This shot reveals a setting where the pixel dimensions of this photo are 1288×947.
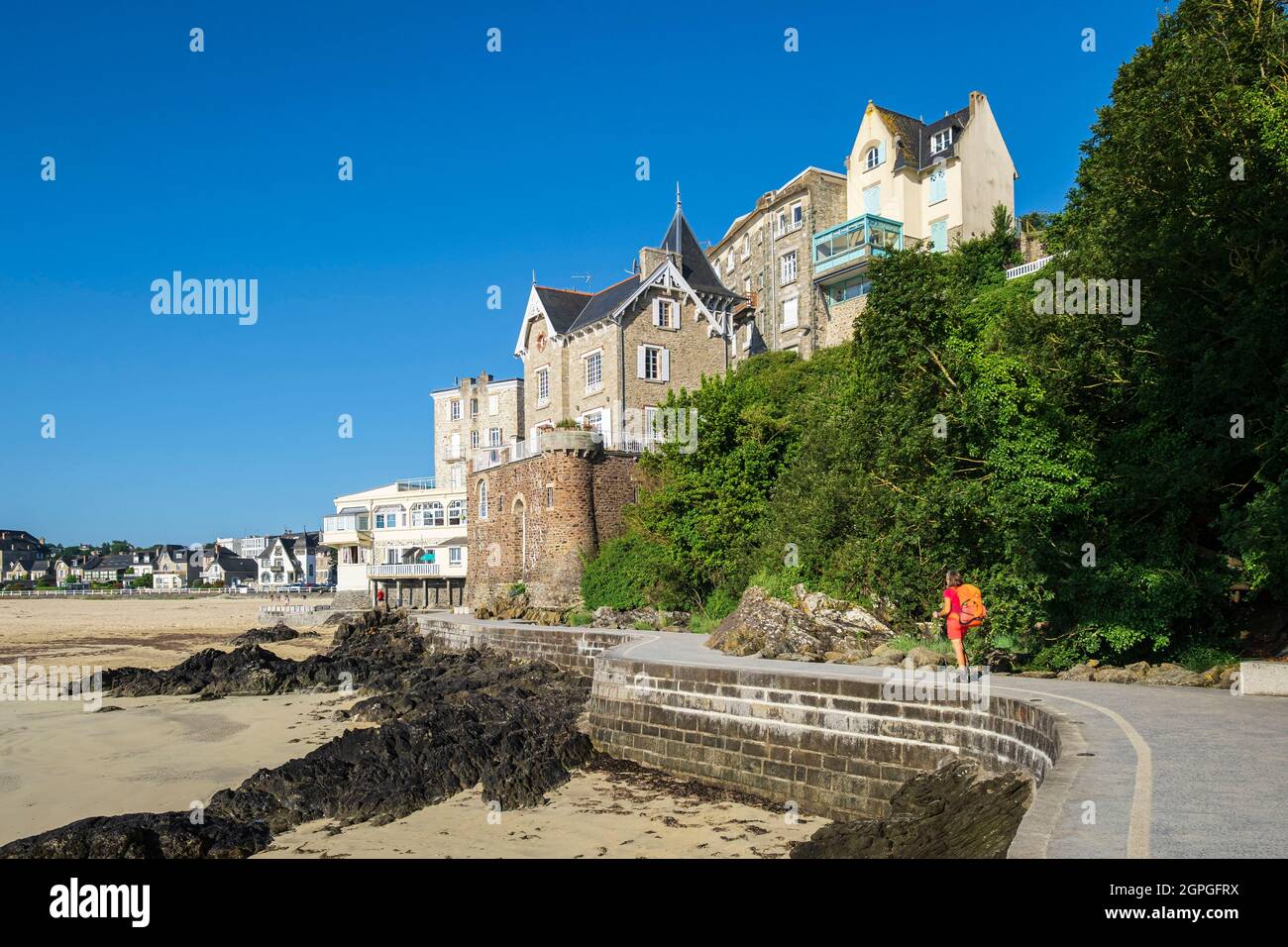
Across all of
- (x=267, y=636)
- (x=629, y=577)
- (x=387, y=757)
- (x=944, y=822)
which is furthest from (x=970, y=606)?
(x=267, y=636)

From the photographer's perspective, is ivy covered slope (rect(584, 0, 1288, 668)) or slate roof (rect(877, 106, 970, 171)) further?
slate roof (rect(877, 106, 970, 171))

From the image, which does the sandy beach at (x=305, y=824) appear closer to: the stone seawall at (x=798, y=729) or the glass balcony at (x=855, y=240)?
the stone seawall at (x=798, y=729)

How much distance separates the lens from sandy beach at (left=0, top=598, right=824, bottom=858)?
36.0ft

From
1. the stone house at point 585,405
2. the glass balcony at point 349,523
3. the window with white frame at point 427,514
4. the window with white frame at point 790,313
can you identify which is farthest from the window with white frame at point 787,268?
the glass balcony at point 349,523

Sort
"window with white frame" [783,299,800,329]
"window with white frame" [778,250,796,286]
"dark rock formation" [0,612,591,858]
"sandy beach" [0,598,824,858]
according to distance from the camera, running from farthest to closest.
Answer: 1. "window with white frame" [778,250,796,286]
2. "window with white frame" [783,299,800,329]
3. "sandy beach" [0,598,824,858]
4. "dark rock formation" [0,612,591,858]

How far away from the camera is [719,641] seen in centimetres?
1920

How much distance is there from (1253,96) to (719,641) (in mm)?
13306

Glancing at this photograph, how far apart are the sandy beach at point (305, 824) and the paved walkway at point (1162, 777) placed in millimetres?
4126

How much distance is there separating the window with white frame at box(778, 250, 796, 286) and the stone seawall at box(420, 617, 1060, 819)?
34.4 m

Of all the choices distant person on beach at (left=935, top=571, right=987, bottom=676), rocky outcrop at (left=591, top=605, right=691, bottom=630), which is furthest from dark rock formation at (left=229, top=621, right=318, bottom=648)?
distant person on beach at (left=935, top=571, right=987, bottom=676)

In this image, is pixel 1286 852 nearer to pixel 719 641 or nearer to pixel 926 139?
pixel 719 641

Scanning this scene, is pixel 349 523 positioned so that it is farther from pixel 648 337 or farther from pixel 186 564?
pixel 186 564

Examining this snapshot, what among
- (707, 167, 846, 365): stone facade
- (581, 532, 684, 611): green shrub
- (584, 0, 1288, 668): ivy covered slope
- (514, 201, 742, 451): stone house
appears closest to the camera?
(584, 0, 1288, 668): ivy covered slope

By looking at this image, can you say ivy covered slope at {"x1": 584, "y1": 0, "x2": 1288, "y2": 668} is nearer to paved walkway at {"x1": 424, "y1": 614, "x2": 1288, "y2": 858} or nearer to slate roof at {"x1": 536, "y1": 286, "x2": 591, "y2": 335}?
paved walkway at {"x1": 424, "y1": 614, "x2": 1288, "y2": 858}
